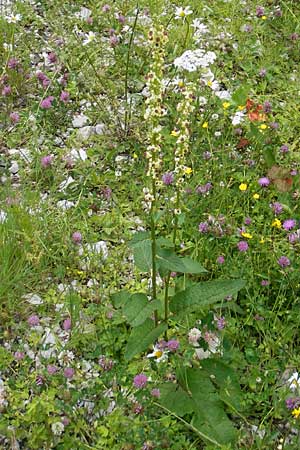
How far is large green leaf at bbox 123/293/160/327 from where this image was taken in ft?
8.00

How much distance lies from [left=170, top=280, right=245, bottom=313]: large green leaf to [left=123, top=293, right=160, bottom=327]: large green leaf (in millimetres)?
120

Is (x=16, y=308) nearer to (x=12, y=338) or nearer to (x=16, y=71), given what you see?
(x=12, y=338)

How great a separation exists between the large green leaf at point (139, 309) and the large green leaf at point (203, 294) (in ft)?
0.39

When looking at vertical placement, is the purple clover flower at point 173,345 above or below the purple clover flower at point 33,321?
above

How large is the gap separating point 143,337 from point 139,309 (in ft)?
0.38

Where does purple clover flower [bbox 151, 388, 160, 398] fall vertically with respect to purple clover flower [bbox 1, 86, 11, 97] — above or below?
below

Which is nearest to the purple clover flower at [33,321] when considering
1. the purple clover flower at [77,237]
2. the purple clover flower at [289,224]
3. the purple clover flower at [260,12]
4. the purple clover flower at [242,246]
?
the purple clover flower at [77,237]

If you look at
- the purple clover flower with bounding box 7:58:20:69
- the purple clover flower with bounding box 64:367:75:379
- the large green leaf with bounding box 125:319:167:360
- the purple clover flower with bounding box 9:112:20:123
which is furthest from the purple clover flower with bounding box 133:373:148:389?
the purple clover flower with bounding box 7:58:20:69

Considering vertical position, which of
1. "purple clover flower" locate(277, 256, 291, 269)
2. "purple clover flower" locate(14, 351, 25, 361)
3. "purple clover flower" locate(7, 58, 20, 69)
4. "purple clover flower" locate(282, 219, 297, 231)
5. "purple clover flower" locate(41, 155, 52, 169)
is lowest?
"purple clover flower" locate(14, 351, 25, 361)

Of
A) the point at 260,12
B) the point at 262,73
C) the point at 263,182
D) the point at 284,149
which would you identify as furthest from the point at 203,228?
the point at 260,12

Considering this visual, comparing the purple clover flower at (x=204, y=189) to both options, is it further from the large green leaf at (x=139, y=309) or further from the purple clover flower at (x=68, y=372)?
the purple clover flower at (x=68, y=372)

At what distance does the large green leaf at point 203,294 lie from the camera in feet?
8.25

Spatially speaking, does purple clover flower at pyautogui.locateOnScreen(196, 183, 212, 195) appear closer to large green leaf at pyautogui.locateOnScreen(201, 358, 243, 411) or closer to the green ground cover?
the green ground cover

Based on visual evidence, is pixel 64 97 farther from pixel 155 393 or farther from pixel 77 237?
pixel 155 393
